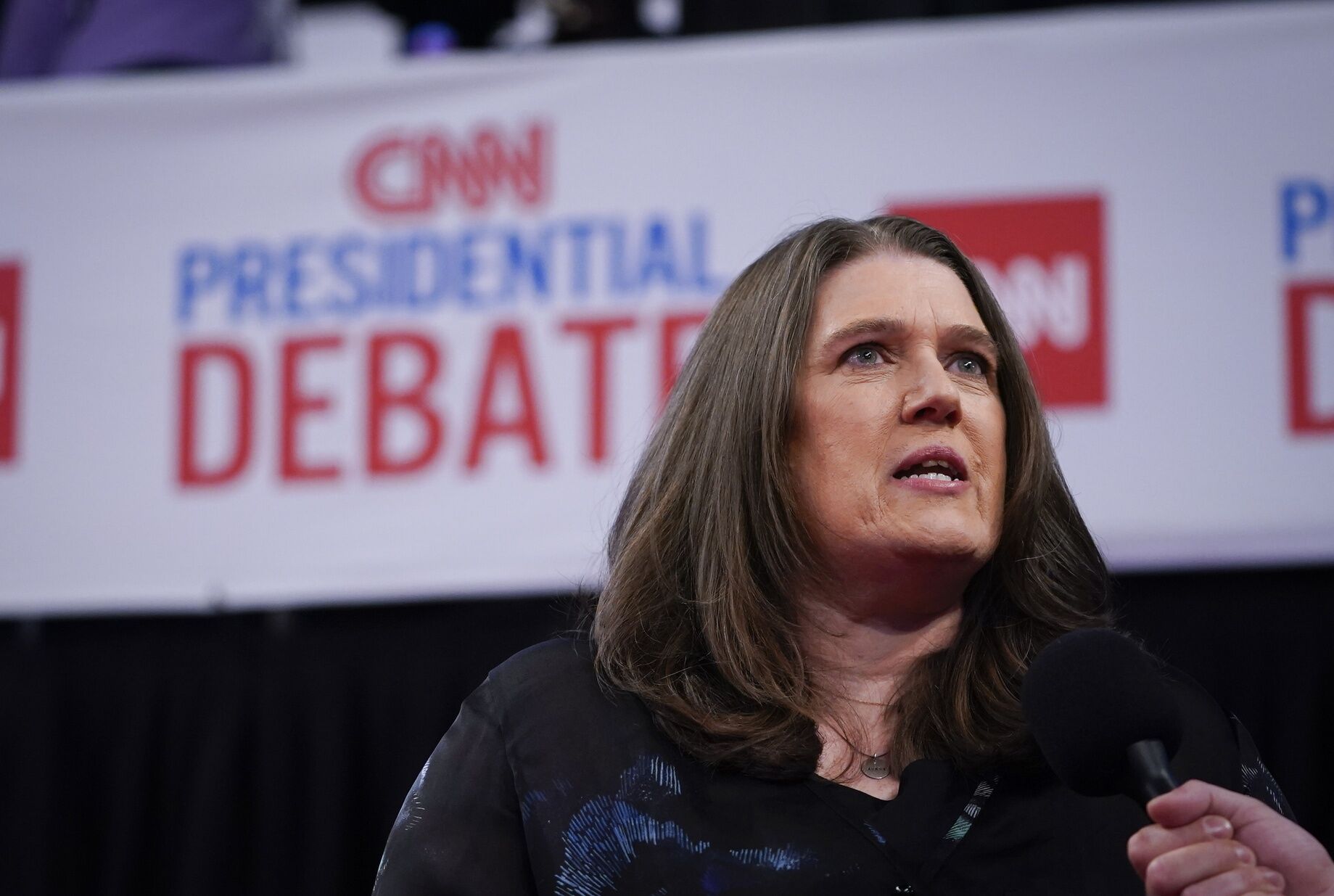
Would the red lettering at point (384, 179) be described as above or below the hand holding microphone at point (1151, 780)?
above

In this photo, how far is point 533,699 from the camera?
1.54 m

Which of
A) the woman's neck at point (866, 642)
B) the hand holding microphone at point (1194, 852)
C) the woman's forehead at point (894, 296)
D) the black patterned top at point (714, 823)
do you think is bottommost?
the black patterned top at point (714, 823)

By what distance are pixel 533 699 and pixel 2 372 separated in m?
1.94

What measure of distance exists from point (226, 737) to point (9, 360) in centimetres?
84

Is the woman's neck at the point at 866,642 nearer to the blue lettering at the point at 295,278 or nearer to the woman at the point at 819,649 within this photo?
the woman at the point at 819,649

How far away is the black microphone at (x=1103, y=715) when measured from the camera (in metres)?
1.17

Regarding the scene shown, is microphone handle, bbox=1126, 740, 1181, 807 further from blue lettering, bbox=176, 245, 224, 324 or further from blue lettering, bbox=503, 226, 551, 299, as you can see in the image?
blue lettering, bbox=176, 245, 224, 324

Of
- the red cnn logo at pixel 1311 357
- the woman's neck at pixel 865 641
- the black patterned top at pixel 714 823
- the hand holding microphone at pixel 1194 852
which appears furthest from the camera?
the red cnn logo at pixel 1311 357

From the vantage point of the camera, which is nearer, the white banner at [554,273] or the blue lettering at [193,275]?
the white banner at [554,273]

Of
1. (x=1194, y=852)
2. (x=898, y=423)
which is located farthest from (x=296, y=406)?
(x=1194, y=852)

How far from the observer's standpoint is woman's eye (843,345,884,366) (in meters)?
1.65

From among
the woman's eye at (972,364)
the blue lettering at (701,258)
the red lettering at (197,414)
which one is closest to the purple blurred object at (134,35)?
the red lettering at (197,414)

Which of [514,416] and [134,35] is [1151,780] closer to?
[514,416]

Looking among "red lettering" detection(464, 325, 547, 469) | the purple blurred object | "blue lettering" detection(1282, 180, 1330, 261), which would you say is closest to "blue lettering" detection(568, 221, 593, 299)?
"red lettering" detection(464, 325, 547, 469)
